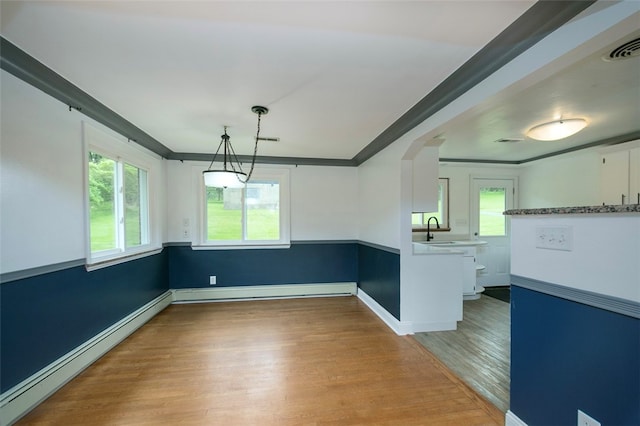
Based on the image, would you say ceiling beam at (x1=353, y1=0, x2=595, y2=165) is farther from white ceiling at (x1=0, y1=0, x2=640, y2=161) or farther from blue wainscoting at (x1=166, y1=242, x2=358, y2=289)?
blue wainscoting at (x1=166, y1=242, x2=358, y2=289)

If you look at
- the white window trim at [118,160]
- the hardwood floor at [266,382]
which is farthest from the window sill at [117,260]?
the hardwood floor at [266,382]

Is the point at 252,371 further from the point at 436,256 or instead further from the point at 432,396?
the point at 436,256

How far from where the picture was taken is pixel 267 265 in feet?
14.6

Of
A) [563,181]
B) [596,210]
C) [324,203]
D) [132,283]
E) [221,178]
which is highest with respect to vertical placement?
[563,181]

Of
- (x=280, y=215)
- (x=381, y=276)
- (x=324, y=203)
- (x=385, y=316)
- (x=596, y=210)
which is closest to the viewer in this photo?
(x=596, y=210)

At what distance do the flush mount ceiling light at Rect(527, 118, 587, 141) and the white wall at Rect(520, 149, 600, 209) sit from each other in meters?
1.80

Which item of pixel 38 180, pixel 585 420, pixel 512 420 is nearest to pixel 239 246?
pixel 38 180

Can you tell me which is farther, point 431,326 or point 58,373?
point 431,326

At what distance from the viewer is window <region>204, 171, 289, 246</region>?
4.39 metres

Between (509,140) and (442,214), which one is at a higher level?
(509,140)

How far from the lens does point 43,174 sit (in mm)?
1972

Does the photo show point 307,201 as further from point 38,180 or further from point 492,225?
point 492,225

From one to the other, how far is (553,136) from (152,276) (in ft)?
16.9

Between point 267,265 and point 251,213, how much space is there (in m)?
0.92
